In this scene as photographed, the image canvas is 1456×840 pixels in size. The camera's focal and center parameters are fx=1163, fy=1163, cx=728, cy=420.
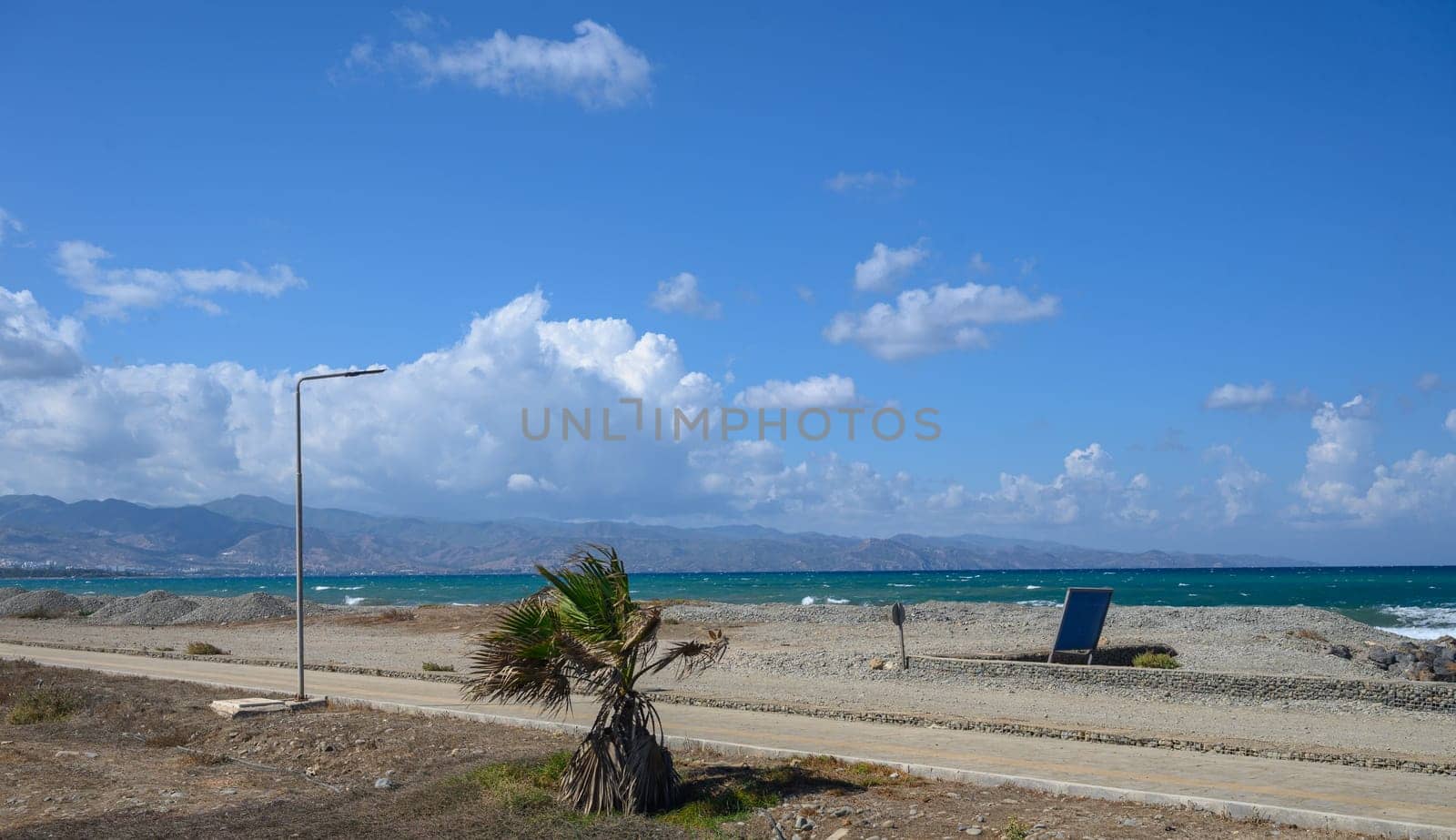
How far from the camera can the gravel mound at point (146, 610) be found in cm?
5734

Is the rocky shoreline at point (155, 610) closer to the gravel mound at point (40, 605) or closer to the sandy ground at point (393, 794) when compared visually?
the gravel mound at point (40, 605)

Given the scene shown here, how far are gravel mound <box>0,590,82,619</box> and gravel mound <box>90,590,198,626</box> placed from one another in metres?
4.09

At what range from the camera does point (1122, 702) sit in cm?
1988

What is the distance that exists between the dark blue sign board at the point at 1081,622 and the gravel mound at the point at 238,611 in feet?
142

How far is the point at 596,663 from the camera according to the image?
435 inches

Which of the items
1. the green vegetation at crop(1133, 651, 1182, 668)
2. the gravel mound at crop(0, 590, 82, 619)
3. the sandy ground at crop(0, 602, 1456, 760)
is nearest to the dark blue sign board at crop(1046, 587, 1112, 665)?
the green vegetation at crop(1133, 651, 1182, 668)

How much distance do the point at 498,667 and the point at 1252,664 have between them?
74.6 ft

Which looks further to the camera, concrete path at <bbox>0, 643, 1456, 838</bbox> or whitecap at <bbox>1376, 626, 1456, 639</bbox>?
whitecap at <bbox>1376, 626, 1456, 639</bbox>

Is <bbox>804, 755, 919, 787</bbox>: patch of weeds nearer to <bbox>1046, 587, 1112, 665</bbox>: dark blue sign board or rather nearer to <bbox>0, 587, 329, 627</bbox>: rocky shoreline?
<bbox>1046, 587, 1112, 665</bbox>: dark blue sign board

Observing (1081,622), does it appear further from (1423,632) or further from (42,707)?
(1423,632)

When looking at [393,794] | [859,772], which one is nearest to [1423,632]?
[859,772]

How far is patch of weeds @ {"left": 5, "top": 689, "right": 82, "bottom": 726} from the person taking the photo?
66.4 feet

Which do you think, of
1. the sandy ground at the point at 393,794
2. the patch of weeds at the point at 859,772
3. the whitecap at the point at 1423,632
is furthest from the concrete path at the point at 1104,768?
the whitecap at the point at 1423,632

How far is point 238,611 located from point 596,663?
52511mm
